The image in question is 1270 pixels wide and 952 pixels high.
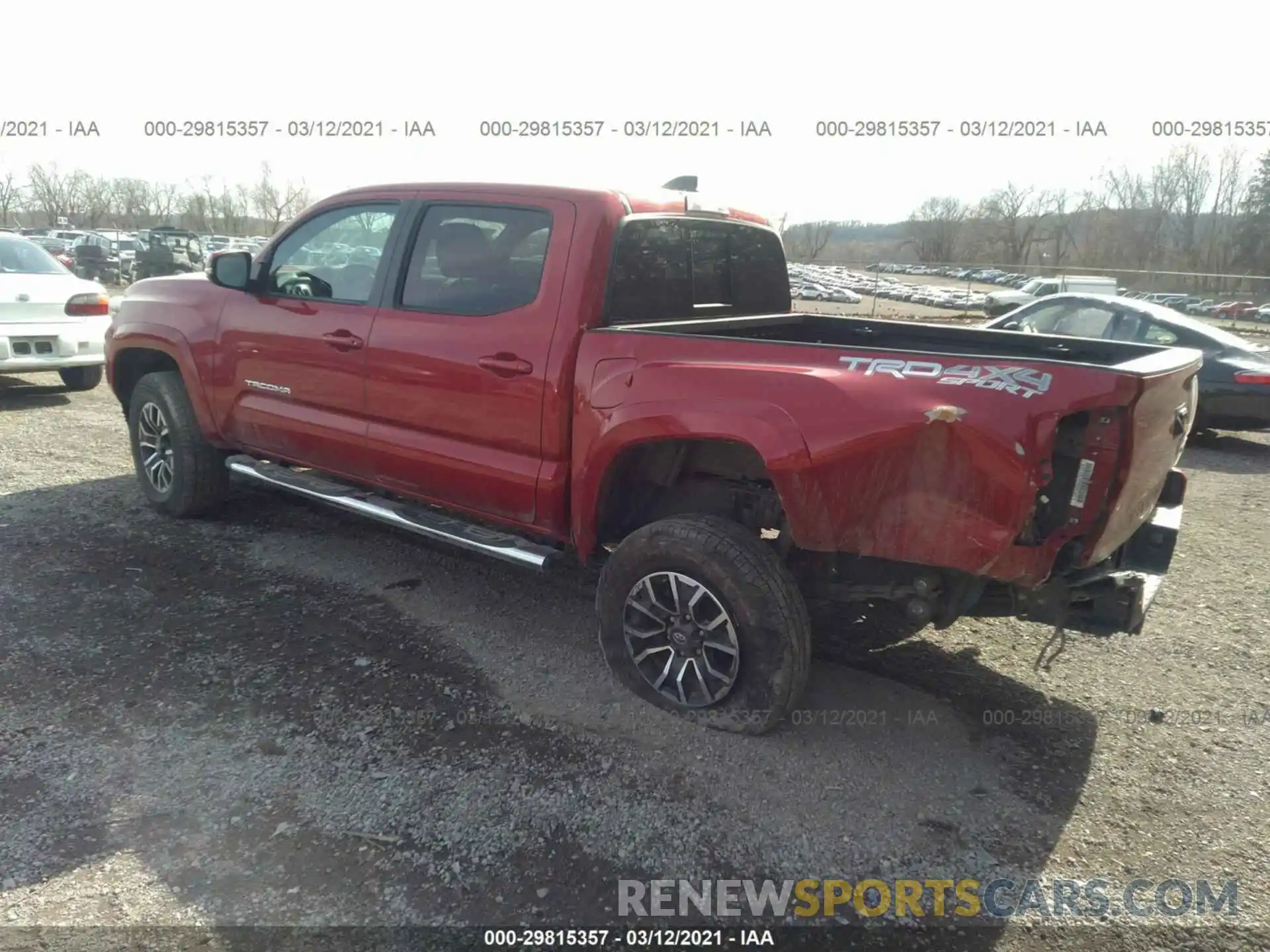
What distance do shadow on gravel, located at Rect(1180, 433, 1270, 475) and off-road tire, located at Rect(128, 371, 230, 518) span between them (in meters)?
8.03

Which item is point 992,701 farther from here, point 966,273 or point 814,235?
point 814,235

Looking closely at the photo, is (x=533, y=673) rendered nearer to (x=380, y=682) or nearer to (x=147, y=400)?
(x=380, y=682)

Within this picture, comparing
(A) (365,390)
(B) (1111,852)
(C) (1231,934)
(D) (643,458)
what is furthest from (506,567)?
(C) (1231,934)

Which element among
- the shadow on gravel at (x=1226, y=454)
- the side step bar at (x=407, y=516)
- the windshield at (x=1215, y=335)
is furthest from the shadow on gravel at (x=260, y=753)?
the windshield at (x=1215, y=335)

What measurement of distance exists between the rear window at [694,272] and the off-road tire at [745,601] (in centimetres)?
100

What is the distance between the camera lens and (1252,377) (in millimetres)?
8641

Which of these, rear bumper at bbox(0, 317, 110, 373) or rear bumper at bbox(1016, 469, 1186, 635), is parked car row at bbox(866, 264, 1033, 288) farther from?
rear bumper at bbox(1016, 469, 1186, 635)

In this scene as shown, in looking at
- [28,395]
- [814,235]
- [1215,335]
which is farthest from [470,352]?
[814,235]

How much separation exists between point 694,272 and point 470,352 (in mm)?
1135

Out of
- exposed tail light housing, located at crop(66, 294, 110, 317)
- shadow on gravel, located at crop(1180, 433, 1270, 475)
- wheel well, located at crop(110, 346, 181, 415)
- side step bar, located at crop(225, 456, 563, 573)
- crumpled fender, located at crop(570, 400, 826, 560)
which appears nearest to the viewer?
crumpled fender, located at crop(570, 400, 826, 560)

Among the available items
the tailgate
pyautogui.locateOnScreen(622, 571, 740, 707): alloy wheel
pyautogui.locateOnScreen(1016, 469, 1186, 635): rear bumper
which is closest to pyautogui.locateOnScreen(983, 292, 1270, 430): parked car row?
the tailgate

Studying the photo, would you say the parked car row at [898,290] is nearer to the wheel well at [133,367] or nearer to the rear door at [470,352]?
the wheel well at [133,367]

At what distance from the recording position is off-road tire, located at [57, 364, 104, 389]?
964 cm

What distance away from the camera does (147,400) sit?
5.57 meters
